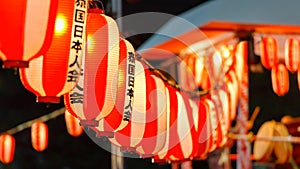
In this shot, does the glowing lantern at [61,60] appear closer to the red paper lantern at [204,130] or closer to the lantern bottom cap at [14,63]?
the lantern bottom cap at [14,63]

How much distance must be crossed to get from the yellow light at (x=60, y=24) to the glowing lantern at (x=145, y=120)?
3.37ft

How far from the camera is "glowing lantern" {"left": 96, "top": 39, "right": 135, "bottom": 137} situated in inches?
123

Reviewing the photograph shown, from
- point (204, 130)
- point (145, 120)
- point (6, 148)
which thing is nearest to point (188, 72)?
point (6, 148)

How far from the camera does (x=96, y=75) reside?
2.91m

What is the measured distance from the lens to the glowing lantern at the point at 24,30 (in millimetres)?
2197

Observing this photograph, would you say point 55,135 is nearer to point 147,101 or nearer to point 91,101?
point 147,101

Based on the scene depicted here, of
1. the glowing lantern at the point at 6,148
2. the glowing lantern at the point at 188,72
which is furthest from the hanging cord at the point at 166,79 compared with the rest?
the glowing lantern at the point at 6,148

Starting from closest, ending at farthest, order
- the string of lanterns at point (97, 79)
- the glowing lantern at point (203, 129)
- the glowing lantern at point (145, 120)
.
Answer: the string of lanterns at point (97, 79) < the glowing lantern at point (145, 120) < the glowing lantern at point (203, 129)

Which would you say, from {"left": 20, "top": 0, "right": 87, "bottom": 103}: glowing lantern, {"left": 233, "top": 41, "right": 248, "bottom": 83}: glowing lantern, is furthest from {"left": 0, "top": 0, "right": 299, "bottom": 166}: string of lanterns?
{"left": 233, "top": 41, "right": 248, "bottom": 83}: glowing lantern

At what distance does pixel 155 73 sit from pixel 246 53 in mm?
2999

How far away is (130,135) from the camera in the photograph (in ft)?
12.0

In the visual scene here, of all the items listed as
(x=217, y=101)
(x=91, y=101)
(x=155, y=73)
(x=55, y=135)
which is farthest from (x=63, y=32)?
(x=55, y=135)

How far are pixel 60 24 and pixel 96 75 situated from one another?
1.31ft

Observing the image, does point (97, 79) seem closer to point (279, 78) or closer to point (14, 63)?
point (14, 63)
